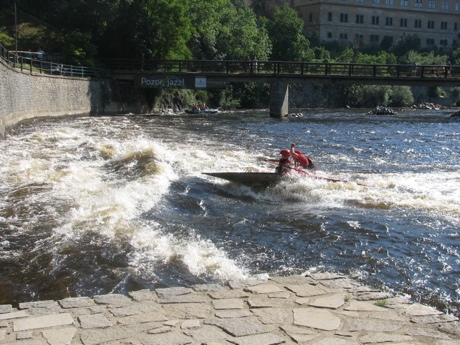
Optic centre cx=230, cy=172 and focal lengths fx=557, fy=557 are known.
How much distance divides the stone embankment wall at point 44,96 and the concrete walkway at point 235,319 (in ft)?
56.1

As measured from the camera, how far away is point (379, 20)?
114 metres

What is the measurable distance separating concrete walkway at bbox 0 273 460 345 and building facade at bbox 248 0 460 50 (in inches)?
4201

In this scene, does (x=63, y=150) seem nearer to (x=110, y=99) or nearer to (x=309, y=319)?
(x=309, y=319)

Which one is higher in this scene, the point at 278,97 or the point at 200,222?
the point at 278,97

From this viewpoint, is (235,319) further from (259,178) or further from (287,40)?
(287,40)

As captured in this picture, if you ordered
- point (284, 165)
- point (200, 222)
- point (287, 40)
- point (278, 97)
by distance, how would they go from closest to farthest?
point (200, 222)
point (284, 165)
point (278, 97)
point (287, 40)

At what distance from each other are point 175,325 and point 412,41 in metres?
117

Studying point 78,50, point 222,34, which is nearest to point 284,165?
point 78,50

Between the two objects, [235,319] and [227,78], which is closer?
[235,319]

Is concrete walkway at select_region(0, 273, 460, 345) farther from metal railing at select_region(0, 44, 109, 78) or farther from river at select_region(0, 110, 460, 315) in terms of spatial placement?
metal railing at select_region(0, 44, 109, 78)

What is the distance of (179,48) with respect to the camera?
51312 millimetres

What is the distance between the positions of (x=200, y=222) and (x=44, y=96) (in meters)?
24.5

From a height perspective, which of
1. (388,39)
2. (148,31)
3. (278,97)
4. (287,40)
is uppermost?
(388,39)

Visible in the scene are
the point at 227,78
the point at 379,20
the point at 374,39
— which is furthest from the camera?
the point at 374,39
